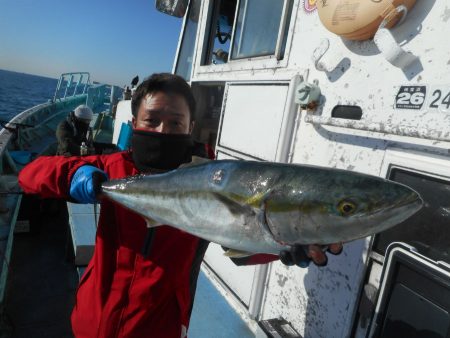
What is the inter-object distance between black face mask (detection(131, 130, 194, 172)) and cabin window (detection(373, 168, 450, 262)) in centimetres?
130

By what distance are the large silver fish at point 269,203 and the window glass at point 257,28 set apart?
85.8 inches

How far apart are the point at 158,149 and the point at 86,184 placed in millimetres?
436

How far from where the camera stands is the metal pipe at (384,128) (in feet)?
5.51

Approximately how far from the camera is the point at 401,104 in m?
1.92

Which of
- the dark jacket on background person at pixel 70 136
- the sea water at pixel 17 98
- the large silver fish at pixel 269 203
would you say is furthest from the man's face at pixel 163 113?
the sea water at pixel 17 98

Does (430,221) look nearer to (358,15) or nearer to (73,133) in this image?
(358,15)

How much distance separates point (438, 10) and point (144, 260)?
214 centimetres

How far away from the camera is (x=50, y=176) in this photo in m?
1.83

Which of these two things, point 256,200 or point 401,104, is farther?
point 401,104

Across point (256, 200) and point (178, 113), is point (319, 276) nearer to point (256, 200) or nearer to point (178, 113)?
point (256, 200)

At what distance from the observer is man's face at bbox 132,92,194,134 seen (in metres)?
1.92

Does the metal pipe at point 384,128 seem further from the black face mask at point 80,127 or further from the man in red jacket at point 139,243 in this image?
the black face mask at point 80,127

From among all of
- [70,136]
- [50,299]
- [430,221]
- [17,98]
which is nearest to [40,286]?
[50,299]

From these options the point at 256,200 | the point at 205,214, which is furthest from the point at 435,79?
the point at 205,214
